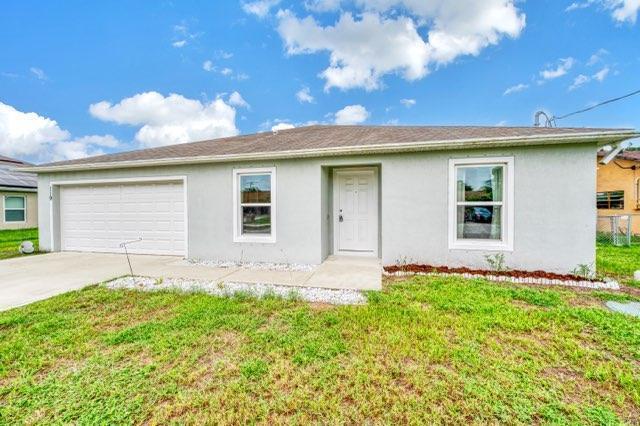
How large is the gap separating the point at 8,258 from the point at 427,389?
11290 millimetres

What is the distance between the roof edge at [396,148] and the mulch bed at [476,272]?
8.44 ft

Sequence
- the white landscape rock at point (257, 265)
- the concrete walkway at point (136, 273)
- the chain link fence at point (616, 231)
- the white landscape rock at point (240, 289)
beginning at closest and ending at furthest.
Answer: the white landscape rock at point (240, 289), the concrete walkway at point (136, 273), the white landscape rock at point (257, 265), the chain link fence at point (616, 231)

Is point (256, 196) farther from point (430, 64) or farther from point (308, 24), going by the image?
point (430, 64)

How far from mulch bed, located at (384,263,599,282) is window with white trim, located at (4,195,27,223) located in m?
19.8

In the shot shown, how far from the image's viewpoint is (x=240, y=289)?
4.99 metres

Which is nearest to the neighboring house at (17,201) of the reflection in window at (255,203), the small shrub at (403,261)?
the reflection in window at (255,203)

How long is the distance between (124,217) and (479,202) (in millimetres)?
9894

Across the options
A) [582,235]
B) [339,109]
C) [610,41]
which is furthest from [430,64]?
[582,235]

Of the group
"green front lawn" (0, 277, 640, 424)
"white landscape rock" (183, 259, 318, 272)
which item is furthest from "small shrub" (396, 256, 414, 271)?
"green front lawn" (0, 277, 640, 424)

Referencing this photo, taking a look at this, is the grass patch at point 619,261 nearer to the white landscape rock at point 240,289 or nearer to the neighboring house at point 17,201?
the white landscape rock at point 240,289

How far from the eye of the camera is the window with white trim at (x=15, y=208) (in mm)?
14609

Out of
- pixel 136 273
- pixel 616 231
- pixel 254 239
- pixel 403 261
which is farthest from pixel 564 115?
pixel 136 273

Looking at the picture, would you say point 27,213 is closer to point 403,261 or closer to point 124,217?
point 124,217

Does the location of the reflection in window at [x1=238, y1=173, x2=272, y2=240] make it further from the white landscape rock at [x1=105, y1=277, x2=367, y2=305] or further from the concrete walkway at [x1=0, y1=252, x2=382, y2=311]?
the white landscape rock at [x1=105, y1=277, x2=367, y2=305]
